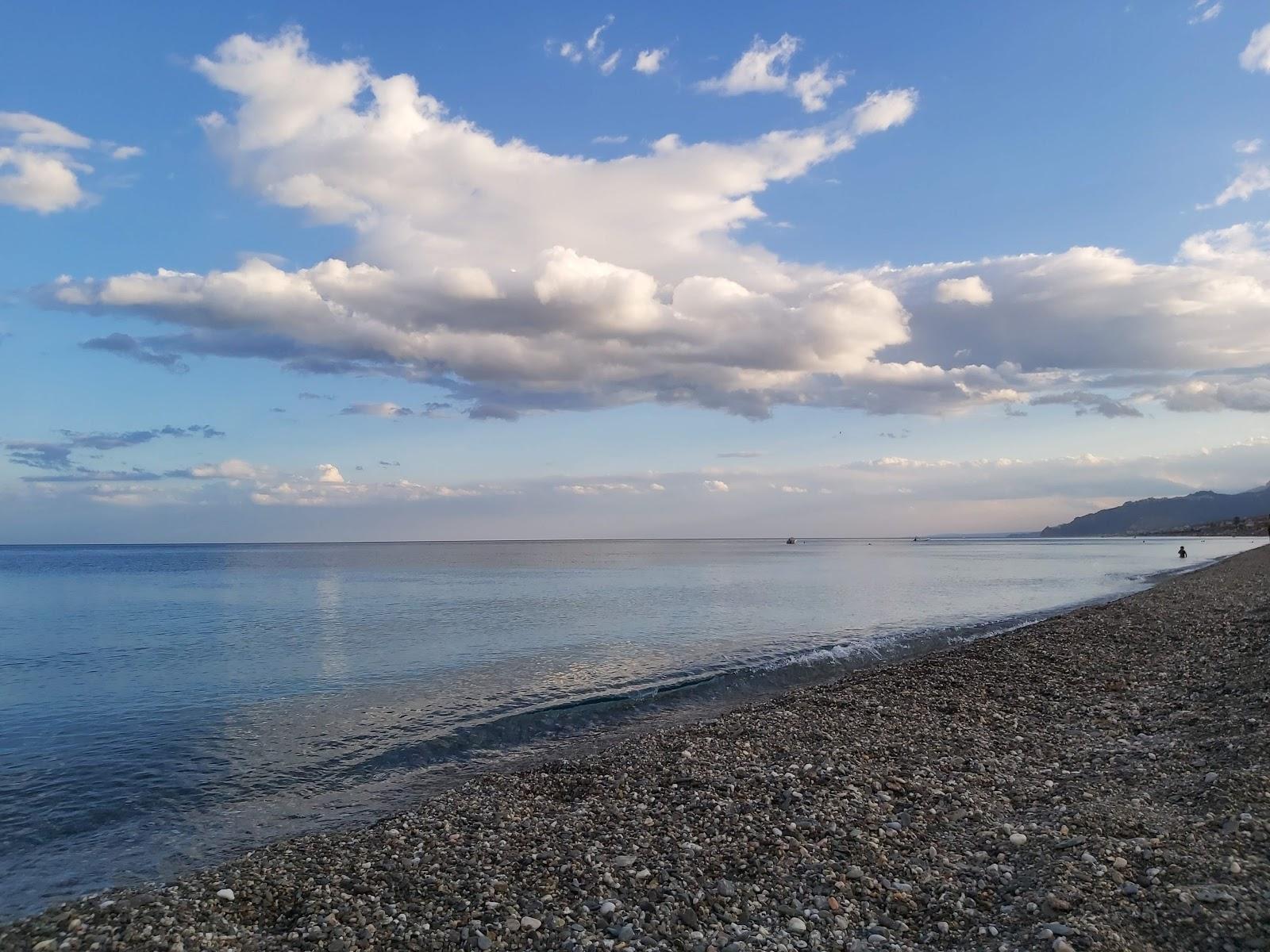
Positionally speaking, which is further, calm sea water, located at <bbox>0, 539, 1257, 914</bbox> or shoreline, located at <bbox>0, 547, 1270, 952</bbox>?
calm sea water, located at <bbox>0, 539, 1257, 914</bbox>

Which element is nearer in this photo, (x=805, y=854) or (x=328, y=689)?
(x=805, y=854)

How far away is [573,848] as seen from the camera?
10859 mm

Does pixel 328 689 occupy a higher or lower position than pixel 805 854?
lower

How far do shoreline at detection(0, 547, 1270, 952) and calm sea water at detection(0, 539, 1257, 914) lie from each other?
3.13 metres

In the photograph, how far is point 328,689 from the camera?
86.6 ft

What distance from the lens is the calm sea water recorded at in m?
14.5

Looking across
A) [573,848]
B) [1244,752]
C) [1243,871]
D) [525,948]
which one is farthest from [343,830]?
[1244,752]

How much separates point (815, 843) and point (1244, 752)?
761 cm

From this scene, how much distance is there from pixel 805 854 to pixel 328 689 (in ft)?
69.5

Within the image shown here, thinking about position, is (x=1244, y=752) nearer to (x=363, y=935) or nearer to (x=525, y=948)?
(x=525, y=948)

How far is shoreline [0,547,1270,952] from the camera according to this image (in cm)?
819

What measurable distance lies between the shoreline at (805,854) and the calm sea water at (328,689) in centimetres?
313

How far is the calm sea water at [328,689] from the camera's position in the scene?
571 inches

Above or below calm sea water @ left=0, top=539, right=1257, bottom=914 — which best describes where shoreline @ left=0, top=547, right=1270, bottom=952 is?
above
